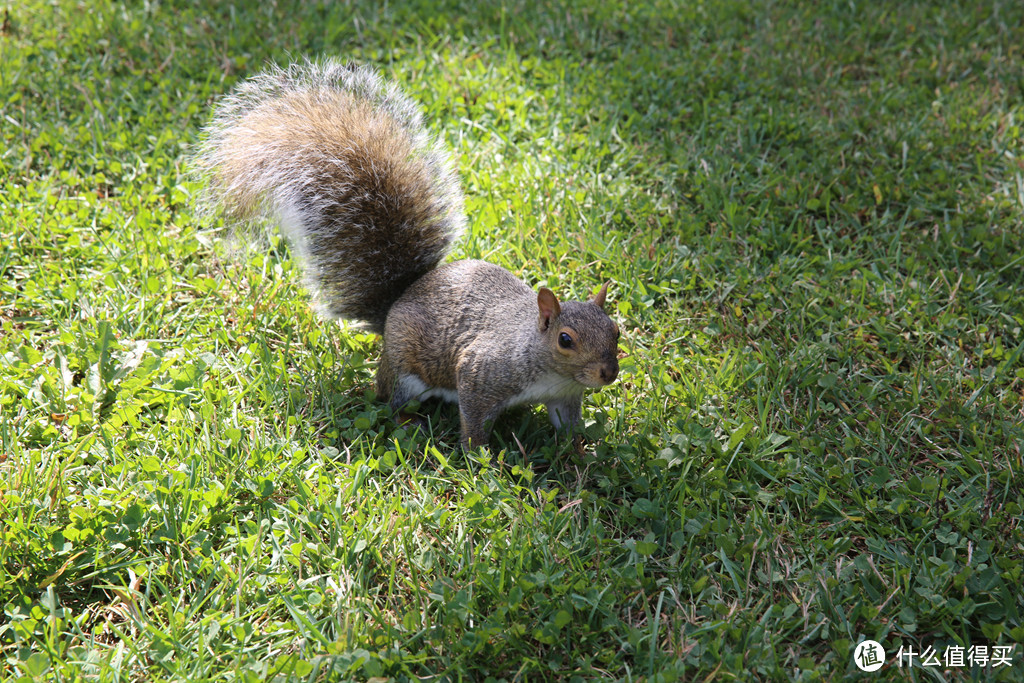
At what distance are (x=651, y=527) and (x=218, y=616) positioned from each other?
1059mm

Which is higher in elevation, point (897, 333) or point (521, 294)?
point (521, 294)

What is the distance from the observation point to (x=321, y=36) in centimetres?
403

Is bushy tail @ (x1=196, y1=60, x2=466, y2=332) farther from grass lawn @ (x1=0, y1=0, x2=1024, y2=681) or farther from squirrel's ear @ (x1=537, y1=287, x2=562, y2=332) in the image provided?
squirrel's ear @ (x1=537, y1=287, x2=562, y2=332)

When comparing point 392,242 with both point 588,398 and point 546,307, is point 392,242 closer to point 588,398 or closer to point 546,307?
point 546,307

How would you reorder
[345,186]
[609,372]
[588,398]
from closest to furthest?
1. [609,372]
2. [345,186]
3. [588,398]

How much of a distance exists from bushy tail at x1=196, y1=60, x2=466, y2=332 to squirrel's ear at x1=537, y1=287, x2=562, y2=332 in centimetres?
53

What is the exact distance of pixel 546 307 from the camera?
215cm

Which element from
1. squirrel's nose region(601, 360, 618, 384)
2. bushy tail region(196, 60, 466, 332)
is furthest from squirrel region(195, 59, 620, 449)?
squirrel's nose region(601, 360, 618, 384)

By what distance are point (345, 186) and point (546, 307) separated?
73cm

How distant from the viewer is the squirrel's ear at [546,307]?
2.12m

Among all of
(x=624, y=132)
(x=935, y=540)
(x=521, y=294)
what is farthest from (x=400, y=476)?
(x=624, y=132)

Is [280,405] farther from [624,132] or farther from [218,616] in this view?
[624,132]

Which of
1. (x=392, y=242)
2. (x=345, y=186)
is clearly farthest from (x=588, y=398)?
(x=345, y=186)

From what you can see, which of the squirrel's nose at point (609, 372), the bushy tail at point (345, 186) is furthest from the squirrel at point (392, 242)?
the squirrel's nose at point (609, 372)
